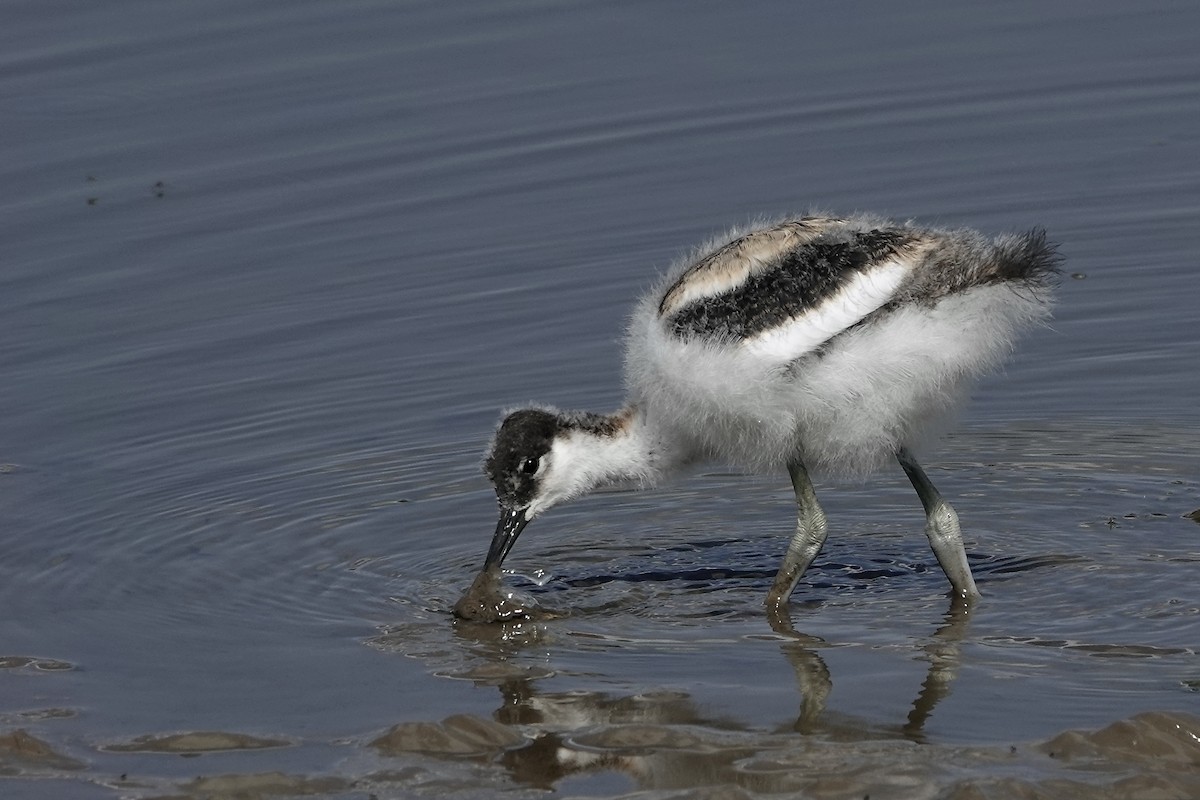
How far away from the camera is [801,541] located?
7816 mm

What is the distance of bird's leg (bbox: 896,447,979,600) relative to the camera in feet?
25.4

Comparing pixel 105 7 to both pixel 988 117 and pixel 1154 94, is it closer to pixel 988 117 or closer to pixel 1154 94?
pixel 988 117

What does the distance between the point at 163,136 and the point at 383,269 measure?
2338 millimetres

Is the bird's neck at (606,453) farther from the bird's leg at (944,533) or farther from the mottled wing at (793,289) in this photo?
the bird's leg at (944,533)

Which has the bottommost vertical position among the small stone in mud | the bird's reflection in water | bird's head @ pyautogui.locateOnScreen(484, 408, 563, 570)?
the bird's reflection in water

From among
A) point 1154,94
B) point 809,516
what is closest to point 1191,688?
point 809,516

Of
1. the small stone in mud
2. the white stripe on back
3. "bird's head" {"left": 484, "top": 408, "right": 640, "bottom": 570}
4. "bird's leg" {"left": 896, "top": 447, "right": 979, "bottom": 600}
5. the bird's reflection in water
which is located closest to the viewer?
the bird's reflection in water

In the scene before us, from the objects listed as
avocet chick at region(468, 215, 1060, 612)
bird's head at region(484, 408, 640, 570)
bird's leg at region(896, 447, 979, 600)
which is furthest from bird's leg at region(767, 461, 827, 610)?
bird's head at region(484, 408, 640, 570)

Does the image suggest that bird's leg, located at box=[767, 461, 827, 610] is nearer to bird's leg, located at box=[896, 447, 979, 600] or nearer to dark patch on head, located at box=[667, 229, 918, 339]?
bird's leg, located at box=[896, 447, 979, 600]

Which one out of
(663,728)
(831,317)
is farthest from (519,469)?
(663,728)

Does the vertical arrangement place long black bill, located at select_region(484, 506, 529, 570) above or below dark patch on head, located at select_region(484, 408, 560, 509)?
below

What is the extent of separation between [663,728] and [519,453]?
184 centimetres

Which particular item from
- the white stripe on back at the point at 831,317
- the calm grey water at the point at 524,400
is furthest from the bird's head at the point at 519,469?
the white stripe on back at the point at 831,317

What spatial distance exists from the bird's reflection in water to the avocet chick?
0.79 meters
